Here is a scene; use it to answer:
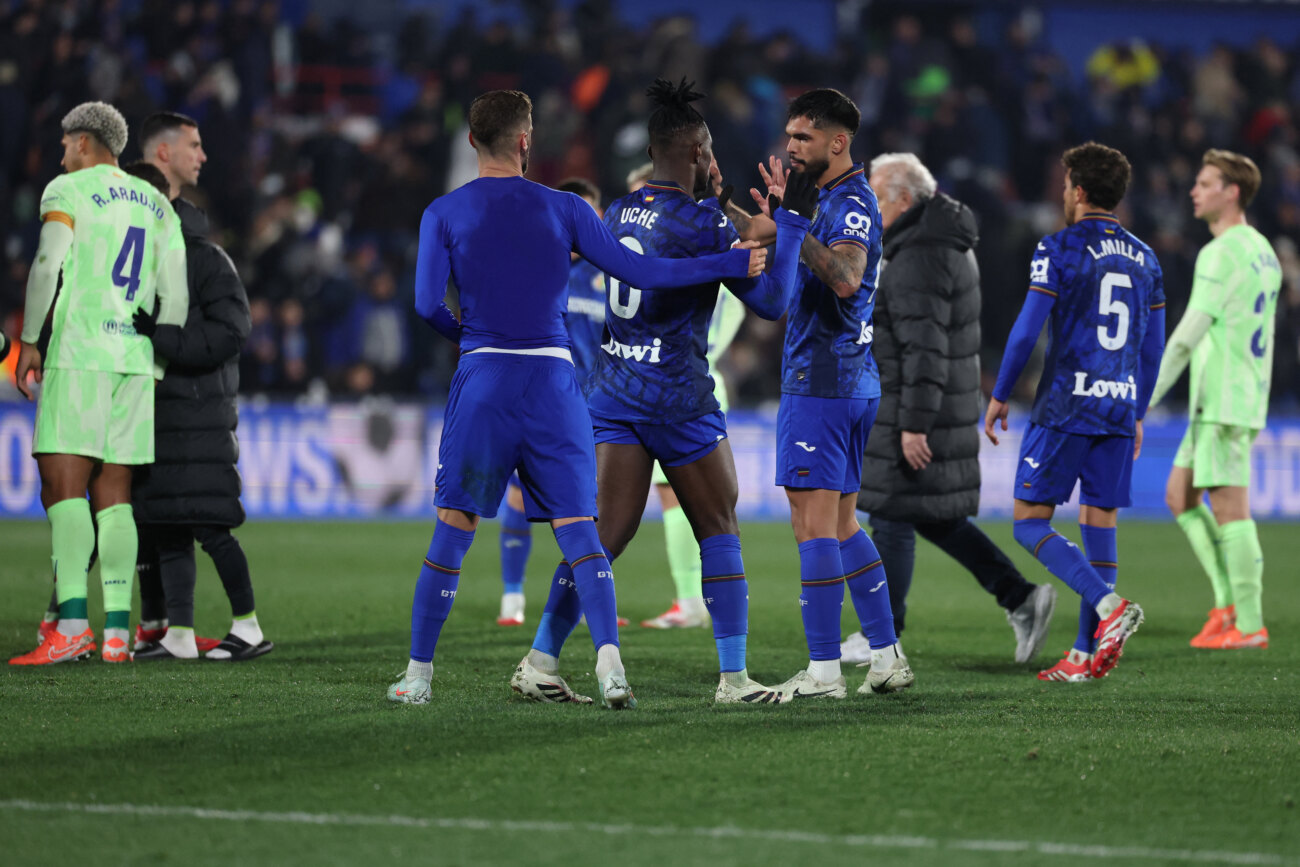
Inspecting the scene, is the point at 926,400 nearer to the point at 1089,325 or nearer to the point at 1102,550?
the point at 1089,325

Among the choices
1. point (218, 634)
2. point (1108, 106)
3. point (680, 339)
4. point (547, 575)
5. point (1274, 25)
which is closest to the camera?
point (680, 339)

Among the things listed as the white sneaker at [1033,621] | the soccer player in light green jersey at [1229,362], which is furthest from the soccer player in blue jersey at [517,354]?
the soccer player in light green jersey at [1229,362]

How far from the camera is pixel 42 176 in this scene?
15.9 meters

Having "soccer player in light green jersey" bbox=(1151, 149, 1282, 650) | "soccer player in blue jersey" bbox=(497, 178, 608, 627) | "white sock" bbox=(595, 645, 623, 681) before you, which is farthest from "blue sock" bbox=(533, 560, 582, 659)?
"soccer player in light green jersey" bbox=(1151, 149, 1282, 650)

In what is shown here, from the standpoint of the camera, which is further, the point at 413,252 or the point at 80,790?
the point at 413,252

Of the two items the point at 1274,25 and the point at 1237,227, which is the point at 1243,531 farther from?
the point at 1274,25

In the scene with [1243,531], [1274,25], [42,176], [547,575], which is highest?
[1274,25]

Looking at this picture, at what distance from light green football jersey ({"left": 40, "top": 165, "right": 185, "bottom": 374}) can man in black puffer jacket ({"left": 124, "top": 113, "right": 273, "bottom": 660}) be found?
14cm

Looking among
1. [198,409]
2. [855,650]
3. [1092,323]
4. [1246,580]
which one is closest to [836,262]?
[1092,323]

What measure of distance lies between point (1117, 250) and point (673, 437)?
93.9 inches

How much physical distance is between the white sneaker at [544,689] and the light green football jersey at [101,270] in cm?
234

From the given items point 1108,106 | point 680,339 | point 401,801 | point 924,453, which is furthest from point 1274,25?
point 401,801

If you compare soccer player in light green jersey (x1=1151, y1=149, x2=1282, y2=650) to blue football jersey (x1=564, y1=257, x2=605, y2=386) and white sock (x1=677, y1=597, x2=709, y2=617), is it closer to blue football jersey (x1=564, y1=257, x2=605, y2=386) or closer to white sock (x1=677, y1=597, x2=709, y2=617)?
white sock (x1=677, y1=597, x2=709, y2=617)

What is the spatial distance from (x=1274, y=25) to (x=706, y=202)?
21883 mm
